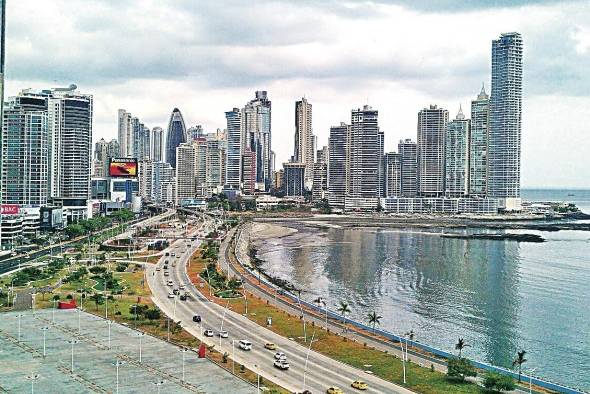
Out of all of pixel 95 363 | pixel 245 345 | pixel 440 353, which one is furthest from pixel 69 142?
pixel 440 353

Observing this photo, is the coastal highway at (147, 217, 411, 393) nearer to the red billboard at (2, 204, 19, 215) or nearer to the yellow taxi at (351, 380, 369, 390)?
the yellow taxi at (351, 380, 369, 390)

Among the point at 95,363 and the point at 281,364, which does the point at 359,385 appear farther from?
the point at 95,363

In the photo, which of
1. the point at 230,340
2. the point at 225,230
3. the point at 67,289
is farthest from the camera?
the point at 225,230

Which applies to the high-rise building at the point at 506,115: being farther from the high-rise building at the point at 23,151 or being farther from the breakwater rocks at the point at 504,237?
the high-rise building at the point at 23,151

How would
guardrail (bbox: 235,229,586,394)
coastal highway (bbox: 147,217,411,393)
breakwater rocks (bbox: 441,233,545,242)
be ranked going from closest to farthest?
coastal highway (bbox: 147,217,411,393), guardrail (bbox: 235,229,586,394), breakwater rocks (bbox: 441,233,545,242)

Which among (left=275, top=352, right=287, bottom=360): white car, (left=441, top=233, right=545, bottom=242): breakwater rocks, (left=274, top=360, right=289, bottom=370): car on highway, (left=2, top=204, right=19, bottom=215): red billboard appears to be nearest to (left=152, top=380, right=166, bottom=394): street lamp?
(left=274, top=360, right=289, bottom=370): car on highway

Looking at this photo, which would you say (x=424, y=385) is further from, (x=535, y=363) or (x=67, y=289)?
(x=67, y=289)

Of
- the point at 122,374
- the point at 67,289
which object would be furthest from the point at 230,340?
the point at 67,289

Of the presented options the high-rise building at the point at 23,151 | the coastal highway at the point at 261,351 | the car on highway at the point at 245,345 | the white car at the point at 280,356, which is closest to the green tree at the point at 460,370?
the coastal highway at the point at 261,351
